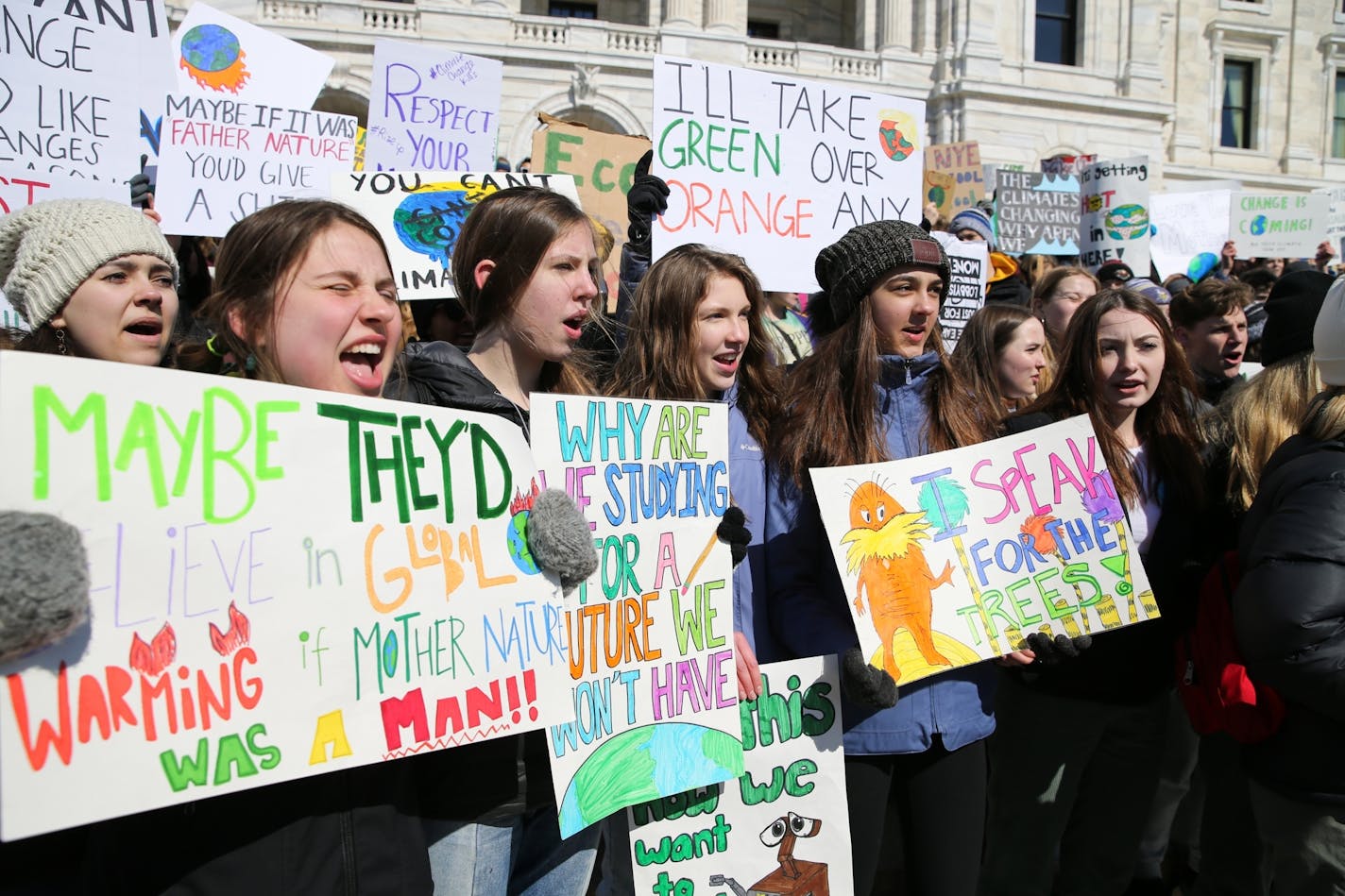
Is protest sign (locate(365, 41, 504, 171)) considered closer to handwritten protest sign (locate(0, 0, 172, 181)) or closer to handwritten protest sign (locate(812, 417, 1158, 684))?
handwritten protest sign (locate(0, 0, 172, 181))

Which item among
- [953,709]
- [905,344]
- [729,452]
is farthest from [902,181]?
[953,709]

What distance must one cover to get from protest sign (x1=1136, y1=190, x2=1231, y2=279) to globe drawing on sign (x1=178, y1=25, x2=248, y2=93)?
10.5m

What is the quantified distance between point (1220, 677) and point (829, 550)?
3.38 feet

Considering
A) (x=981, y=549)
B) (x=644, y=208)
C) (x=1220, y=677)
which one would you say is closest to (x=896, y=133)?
(x=644, y=208)

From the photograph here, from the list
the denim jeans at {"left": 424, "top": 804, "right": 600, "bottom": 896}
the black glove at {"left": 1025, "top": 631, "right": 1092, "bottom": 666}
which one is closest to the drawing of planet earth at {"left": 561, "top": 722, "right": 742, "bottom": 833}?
the denim jeans at {"left": 424, "top": 804, "right": 600, "bottom": 896}

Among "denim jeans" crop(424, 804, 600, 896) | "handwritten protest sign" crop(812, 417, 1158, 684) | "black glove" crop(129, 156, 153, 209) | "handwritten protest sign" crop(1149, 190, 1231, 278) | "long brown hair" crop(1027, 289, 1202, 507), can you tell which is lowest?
"denim jeans" crop(424, 804, 600, 896)

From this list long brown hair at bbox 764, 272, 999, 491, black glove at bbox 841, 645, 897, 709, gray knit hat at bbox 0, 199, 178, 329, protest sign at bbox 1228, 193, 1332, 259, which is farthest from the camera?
protest sign at bbox 1228, 193, 1332, 259

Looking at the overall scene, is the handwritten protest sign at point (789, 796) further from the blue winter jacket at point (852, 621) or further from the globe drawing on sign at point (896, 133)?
the globe drawing on sign at point (896, 133)

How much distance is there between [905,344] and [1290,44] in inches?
1346

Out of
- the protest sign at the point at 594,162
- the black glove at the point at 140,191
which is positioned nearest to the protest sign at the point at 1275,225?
the protest sign at the point at 594,162

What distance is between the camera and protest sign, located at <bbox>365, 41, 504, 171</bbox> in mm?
6074

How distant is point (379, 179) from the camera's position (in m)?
3.90

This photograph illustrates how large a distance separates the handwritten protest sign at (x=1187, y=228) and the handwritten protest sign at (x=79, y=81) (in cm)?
1130

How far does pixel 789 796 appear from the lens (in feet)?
8.04
